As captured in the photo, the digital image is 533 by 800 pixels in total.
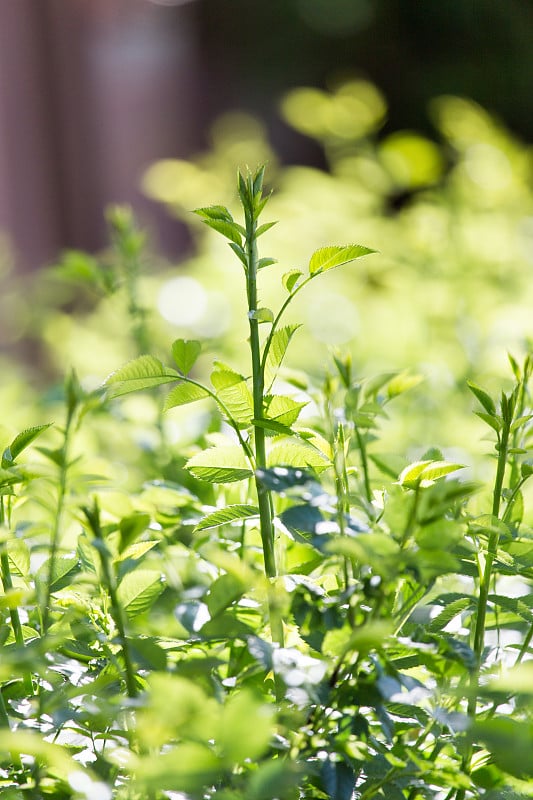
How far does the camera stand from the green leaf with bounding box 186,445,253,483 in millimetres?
469

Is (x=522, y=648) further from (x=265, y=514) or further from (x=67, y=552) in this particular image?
(x=67, y=552)

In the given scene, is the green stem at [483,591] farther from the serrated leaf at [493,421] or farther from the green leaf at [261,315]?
the green leaf at [261,315]

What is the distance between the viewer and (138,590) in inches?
18.5

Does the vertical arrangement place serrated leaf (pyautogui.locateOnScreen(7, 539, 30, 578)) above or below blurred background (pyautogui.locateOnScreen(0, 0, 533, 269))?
below

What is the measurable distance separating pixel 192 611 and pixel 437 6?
14.4ft

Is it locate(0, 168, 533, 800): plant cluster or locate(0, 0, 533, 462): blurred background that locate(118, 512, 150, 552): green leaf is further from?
locate(0, 0, 533, 462): blurred background

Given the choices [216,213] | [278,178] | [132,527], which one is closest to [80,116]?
[278,178]

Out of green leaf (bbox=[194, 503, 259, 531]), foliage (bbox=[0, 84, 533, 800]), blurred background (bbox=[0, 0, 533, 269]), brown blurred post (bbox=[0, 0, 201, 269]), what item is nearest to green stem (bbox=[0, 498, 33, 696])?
foliage (bbox=[0, 84, 533, 800])

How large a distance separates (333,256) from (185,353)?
0.31 ft

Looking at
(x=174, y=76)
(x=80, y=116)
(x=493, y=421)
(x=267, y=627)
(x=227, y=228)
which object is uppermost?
(x=174, y=76)

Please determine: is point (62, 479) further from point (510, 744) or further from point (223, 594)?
point (510, 744)

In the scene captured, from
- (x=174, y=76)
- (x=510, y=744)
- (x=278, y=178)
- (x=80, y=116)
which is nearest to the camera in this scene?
(x=510, y=744)

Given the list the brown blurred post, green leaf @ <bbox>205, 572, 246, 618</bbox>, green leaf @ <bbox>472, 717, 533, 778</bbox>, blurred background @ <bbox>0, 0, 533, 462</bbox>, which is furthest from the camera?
the brown blurred post

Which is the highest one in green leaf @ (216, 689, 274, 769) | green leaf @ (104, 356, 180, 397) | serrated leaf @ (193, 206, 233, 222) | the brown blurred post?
the brown blurred post
